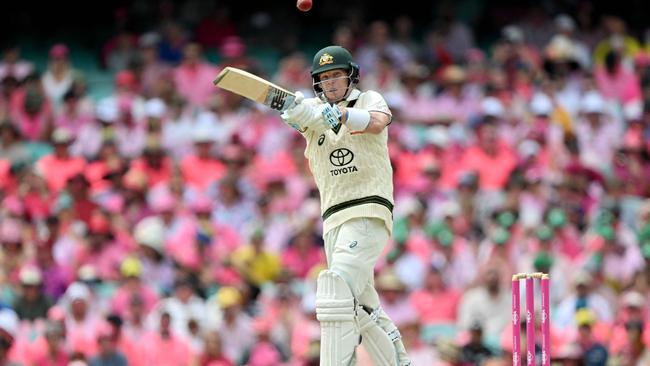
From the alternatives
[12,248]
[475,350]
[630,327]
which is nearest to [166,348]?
[12,248]

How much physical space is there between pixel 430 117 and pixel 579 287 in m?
4.82

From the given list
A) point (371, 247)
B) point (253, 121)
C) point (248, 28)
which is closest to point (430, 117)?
point (253, 121)

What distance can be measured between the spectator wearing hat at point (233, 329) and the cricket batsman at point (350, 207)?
548 centimetres

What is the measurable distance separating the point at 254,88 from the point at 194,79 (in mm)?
11199

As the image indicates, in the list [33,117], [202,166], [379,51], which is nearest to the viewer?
[202,166]

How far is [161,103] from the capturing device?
66.6 feet

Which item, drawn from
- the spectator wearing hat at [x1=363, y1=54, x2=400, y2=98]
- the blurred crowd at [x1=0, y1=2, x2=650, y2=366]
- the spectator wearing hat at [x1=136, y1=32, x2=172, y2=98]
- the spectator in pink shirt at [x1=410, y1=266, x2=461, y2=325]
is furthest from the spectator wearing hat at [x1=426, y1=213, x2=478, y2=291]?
the spectator wearing hat at [x1=136, y1=32, x2=172, y2=98]

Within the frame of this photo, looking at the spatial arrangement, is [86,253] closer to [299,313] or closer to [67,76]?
[299,313]

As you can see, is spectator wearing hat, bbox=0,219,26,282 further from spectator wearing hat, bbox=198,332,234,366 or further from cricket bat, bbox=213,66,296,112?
cricket bat, bbox=213,66,296,112

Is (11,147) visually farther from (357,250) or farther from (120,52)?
(357,250)

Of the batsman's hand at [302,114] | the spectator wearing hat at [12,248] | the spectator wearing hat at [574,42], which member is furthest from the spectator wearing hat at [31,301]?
the spectator wearing hat at [574,42]

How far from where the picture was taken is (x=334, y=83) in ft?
35.7

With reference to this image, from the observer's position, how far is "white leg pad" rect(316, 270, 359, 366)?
10.4m


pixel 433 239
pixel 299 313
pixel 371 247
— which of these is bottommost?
pixel 371 247
